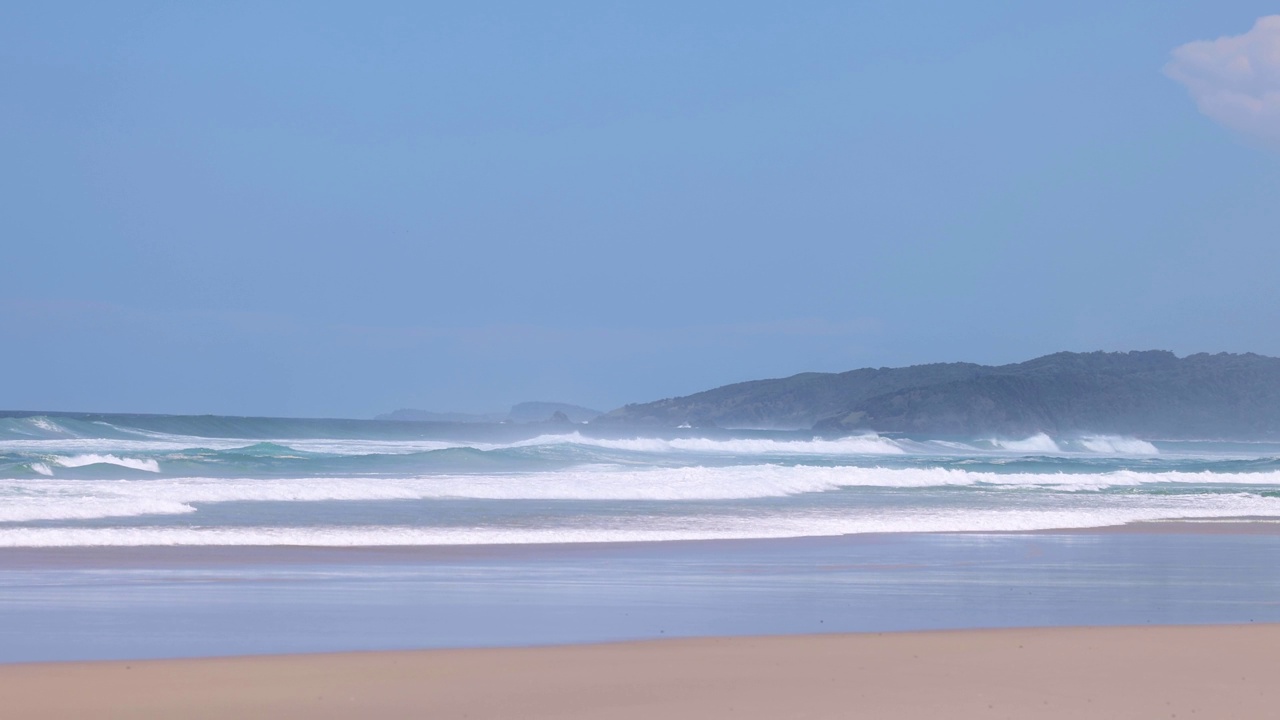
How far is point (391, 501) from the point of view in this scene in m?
19.0

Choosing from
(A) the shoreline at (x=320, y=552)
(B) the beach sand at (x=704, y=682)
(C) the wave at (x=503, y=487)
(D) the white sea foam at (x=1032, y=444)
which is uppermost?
(D) the white sea foam at (x=1032, y=444)

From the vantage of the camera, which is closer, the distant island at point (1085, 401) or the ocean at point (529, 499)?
the ocean at point (529, 499)

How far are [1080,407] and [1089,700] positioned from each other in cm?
8006

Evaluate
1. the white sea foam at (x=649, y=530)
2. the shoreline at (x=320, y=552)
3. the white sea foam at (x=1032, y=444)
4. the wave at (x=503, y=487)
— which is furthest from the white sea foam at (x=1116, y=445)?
the shoreline at (x=320, y=552)

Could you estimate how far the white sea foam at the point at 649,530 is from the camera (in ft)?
41.1

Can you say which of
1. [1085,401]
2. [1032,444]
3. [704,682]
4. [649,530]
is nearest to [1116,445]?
[1032,444]

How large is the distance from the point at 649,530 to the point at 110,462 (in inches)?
669

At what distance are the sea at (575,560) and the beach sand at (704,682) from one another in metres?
0.56

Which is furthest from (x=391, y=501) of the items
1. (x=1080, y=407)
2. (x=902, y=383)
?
(x=902, y=383)

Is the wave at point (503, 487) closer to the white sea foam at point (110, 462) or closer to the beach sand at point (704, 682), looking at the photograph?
the white sea foam at point (110, 462)

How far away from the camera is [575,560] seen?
11773 mm

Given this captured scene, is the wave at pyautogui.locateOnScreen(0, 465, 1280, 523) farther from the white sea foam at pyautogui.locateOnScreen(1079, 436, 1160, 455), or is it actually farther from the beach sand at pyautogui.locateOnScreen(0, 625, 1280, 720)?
the white sea foam at pyautogui.locateOnScreen(1079, 436, 1160, 455)

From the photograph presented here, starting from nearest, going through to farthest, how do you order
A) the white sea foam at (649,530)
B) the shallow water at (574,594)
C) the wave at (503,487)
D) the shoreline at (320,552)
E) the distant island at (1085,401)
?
1. the shallow water at (574,594)
2. the shoreline at (320,552)
3. the white sea foam at (649,530)
4. the wave at (503,487)
5. the distant island at (1085,401)

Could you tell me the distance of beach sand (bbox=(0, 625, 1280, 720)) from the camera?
18.4ft
